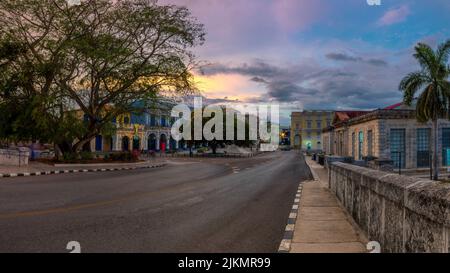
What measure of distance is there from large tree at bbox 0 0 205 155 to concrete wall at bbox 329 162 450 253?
26.3 metres

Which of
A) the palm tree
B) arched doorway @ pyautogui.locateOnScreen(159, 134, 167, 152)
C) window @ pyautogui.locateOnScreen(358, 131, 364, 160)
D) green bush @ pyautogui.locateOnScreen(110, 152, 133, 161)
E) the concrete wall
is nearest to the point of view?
the concrete wall

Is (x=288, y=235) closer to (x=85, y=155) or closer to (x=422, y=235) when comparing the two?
(x=422, y=235)

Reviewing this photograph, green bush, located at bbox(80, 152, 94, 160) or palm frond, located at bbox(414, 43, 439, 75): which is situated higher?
palm frond, located at bbox(414, 43, 439, 75)

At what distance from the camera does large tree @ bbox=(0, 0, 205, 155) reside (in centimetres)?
2838

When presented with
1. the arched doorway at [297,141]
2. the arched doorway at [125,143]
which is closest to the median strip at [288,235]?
the arched doorway at [125,143]

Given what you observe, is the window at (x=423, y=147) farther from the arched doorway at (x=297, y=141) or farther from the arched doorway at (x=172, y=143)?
the arched doorway at (x=297, y=141)

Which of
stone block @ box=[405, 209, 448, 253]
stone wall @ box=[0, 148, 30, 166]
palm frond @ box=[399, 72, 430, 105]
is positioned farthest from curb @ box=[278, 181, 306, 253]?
stone wall @ box=[0, 148, 30, 166]

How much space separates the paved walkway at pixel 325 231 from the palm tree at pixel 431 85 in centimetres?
1730

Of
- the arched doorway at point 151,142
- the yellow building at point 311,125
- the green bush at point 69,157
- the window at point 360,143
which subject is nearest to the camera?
the green bush at point 69,157

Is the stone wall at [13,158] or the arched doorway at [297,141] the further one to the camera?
the arched doorway at [297,141]

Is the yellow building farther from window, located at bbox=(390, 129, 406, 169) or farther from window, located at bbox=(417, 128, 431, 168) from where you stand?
window, located at bbox=(390, 129, 406, 169)

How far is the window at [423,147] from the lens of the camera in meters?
30.3

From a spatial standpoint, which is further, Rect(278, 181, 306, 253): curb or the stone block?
Rect(278, 181, 306, 253): curb
